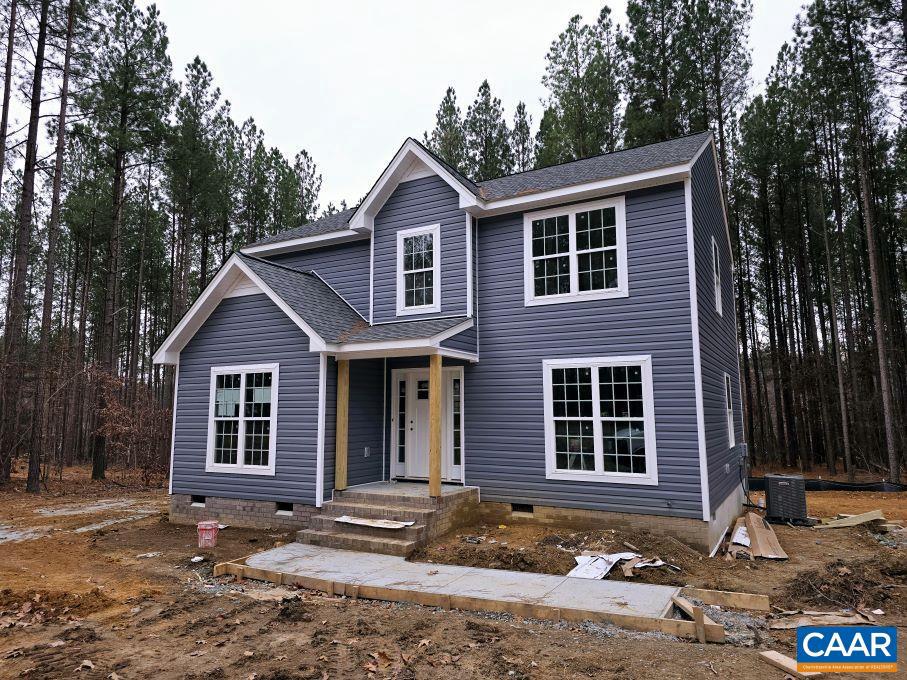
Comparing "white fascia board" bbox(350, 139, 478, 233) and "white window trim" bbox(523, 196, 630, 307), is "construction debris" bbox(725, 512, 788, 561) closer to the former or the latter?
"white window trim" bbox(523, 196, 630, 307)

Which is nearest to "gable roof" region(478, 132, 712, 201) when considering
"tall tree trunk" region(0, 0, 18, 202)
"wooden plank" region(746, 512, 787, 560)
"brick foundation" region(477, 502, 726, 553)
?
"brick foundation" region(477, 502, 726, 553)

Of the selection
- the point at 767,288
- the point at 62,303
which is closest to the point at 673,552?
the point at 767,288

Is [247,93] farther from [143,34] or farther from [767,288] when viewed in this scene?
[767,288]

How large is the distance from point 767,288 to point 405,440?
64.2ft

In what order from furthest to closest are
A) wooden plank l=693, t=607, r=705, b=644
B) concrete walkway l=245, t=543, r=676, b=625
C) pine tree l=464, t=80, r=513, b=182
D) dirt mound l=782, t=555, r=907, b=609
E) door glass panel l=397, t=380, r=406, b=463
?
pine tree l=464, t=80, r=513, b=182, door glass panel l=397, t=380, r=406, b=463, dirt mound l=782, t=555, r=907, b=609, concrete walkway l=245, t=543, r=676, b=625, wooden plank l=693, t=607, r=705, b=644

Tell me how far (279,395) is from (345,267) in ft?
11.6

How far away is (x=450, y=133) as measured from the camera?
23.4 m

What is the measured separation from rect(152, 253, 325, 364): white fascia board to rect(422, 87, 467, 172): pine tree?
15218 mm

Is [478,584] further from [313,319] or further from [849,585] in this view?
[313,319]

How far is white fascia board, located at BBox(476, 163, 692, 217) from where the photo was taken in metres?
8.48

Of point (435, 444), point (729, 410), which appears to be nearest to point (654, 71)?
point (729, 410)

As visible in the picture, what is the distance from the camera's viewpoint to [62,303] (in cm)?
2786

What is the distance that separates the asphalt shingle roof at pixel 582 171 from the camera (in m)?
9.04

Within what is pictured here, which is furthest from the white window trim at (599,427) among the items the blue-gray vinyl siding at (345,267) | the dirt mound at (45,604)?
the dirt mound at (45,604)
